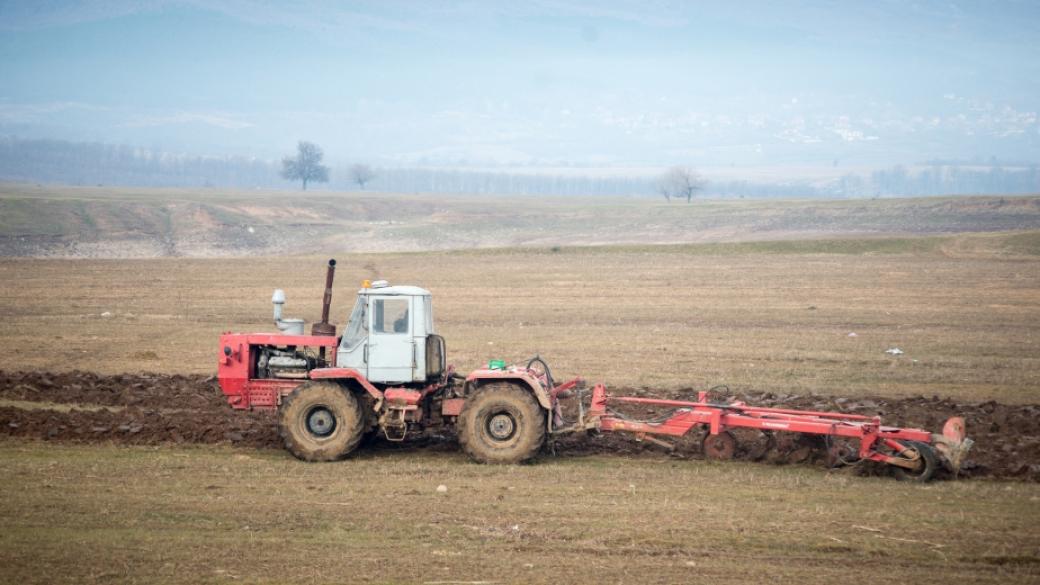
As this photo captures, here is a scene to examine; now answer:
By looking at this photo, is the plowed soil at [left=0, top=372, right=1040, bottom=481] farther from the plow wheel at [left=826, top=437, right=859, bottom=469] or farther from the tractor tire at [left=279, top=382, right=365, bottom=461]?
the tractor tire at [left=279, top=382, right=365, bottom=461]

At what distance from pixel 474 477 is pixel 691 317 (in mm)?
18992

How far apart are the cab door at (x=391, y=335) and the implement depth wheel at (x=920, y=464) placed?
269 inches

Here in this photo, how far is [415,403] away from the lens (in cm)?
1430

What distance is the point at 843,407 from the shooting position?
702 inches

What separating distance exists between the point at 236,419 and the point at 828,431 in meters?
9.30

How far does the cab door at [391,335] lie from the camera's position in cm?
1436

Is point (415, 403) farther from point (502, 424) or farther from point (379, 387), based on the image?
point (502, 424)

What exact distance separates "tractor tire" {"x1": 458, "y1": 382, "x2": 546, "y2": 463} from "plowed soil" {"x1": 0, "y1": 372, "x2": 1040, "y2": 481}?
134cm

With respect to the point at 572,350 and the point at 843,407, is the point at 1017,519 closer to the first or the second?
the point at 843,407

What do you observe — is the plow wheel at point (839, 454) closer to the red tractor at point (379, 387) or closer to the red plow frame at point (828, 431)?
the red plow frame at point (828, 431)

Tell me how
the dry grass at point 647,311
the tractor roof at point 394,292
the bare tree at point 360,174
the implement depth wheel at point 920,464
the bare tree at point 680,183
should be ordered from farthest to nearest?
1. the bare tree at point 360,174
2. the bare tree at point 680,183
3. the dry grass at point 647,311
4. the tractor roof at point 394,292
5. the implement depth wheel at point 920,464

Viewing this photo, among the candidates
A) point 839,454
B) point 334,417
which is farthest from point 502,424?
point 839,454

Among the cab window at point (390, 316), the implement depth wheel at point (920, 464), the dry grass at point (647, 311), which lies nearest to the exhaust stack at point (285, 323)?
the cab window at point (390, 316)

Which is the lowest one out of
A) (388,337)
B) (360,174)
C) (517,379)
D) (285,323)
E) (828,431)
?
(828,431)
